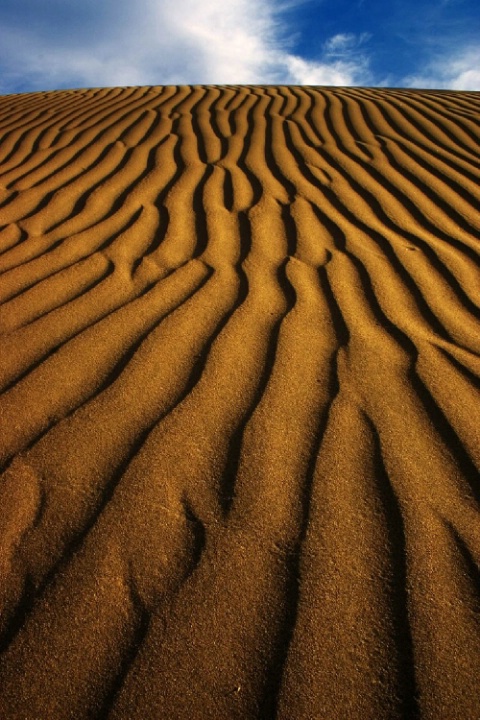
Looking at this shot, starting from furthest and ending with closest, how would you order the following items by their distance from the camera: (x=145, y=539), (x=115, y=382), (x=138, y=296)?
1. (x=138, y=296)
2. (x=115, y=382)
3. (x=145, y=539)

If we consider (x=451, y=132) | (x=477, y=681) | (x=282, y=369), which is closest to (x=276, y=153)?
(x=451, y=132)

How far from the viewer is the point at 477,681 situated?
0.94 m

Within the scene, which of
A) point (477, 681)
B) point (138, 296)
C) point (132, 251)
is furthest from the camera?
point (132, 251)

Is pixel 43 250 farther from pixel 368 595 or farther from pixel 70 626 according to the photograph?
pixel 368 595

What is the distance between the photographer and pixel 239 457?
1.41 metres

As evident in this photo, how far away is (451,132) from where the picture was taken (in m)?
4.43

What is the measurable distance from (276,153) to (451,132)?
1540 millimetres

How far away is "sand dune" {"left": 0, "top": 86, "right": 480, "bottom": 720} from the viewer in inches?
38.0

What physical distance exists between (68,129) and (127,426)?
162 inches

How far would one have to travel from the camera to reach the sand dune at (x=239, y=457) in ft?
3.17

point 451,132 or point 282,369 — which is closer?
point 282,369

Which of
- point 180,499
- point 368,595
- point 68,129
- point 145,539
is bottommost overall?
point 145,539

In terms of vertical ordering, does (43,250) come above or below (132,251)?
below

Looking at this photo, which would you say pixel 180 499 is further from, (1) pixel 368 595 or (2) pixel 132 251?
(2) pixel 132 251
